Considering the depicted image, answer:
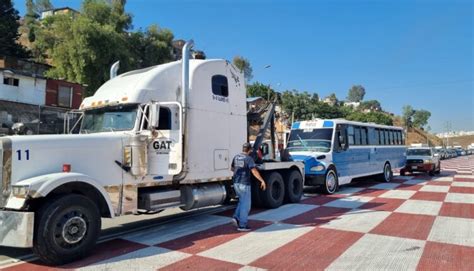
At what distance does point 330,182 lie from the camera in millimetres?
13570

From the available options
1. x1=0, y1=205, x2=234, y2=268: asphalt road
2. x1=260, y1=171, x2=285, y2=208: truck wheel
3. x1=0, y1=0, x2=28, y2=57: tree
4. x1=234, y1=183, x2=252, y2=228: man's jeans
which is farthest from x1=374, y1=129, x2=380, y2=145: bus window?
x1=0, y1=0, x2=28, y2=57: tree

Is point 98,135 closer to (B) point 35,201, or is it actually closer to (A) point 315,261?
(B) point 35,201

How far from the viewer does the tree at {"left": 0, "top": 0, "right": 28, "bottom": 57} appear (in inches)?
1854

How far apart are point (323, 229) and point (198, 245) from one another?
2.61m

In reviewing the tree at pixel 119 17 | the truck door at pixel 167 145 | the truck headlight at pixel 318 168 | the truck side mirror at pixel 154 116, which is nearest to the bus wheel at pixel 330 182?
the truck headlight at pixel 318 168

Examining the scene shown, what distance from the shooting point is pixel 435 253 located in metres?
5.95

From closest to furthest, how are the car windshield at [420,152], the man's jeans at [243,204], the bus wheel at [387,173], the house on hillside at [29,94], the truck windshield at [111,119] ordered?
the truck windshield at [111,119] → the man's jeans at [243,204] → the bus wheel at [387,173] → the car windshield at [420,152] → the house on hillside at [29,94]

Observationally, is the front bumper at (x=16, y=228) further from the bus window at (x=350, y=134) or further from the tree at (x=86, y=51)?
the tree at (x=86, y=51)

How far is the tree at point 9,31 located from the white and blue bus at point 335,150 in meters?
44.6

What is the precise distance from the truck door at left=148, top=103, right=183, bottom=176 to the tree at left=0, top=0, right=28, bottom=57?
4744 centimetres

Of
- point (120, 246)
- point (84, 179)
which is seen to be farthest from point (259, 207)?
point (84, 179)

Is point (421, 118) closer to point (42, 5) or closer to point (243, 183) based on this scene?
point (42, 5)

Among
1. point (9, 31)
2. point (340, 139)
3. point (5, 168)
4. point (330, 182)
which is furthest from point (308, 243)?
point (9, 31)

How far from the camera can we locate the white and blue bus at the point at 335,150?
44.1ft
